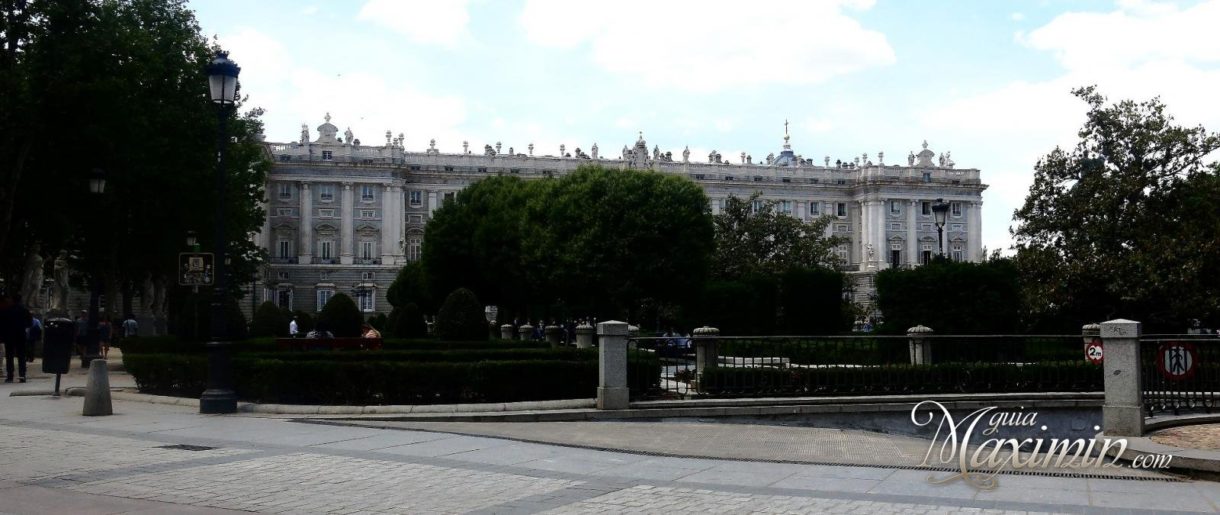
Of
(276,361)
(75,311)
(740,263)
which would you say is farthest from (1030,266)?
(75,311)

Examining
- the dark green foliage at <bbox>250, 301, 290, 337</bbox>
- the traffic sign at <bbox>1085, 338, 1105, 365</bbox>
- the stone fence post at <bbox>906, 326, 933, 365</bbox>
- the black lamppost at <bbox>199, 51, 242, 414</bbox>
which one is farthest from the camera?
the dark green foliage at <bbox>250, 301, 290, 337</bbox>

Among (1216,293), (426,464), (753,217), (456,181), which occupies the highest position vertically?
(456,181)

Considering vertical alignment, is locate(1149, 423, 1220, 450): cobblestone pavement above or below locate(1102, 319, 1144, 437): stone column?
below

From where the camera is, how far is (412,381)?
17.0 metres

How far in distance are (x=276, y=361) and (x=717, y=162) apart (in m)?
105

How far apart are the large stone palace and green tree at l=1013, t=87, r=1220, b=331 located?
6372 centimetres

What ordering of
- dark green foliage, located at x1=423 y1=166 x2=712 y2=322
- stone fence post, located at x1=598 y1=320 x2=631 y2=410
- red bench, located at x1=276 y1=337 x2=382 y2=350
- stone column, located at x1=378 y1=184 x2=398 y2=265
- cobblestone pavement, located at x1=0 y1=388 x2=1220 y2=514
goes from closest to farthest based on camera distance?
cobblestone pavement, located at x1=0 y1=388 x2=1220 y2=514 < stone fence post, located at x1=598 y1=320 x2=631 y2=410 < red bench, located at x1=276 y1=337 x2=382 y2=350 < dark green foliage, located at x1=423 y1=166 x2=712 y2=322 < stone column, located at x1=378 y1=184 x2=398 y2=265

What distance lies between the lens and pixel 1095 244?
34250 mm

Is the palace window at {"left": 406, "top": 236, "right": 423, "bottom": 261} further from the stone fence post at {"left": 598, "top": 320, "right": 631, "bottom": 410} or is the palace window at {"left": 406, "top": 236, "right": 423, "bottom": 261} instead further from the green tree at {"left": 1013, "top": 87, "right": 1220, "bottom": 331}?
Result: the stone fence post at {"left": 598, "top": 320, "right": 631, "bottom": 410}

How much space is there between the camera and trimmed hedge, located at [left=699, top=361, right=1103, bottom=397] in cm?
1888

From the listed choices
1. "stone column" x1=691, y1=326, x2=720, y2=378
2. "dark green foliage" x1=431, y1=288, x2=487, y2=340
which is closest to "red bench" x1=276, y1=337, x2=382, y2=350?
"dark green foliage" x1=431, y1=288, x2=487, y2=340

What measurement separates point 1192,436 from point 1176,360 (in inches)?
140

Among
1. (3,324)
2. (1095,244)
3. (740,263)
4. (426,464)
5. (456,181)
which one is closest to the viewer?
(426,464)

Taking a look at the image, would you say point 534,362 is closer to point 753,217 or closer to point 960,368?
point 960,368
